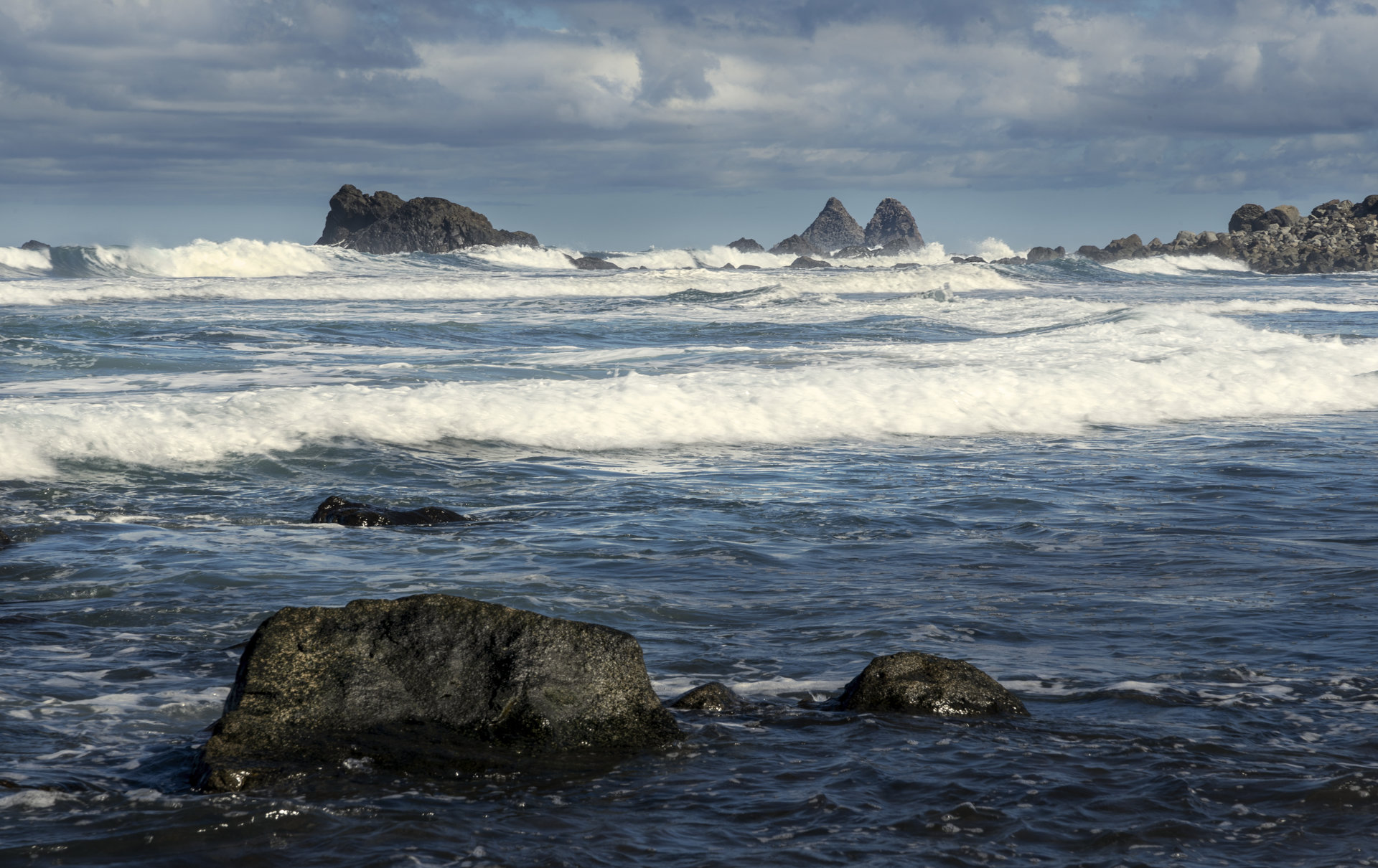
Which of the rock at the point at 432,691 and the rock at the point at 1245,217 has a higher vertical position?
the rock at the point at 1245,217

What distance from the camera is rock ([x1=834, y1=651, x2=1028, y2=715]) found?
13.4 ft

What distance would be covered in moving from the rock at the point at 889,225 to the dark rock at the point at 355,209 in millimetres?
80503

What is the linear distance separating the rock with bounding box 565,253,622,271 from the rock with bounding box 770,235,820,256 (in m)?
50.1

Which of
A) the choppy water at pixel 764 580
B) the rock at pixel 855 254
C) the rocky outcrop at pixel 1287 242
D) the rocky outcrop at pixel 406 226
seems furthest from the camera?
the rock at pixel 855 254

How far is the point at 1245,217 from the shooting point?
92.3 m

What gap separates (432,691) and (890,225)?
15544cm

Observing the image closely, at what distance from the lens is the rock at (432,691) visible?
3.59 metres

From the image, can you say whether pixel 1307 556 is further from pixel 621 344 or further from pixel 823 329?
pixel 823 329

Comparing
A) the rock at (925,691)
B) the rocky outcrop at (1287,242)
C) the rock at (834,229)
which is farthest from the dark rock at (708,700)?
the rock at (834,229)

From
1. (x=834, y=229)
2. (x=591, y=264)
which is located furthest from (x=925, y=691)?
(x=834, y=229)

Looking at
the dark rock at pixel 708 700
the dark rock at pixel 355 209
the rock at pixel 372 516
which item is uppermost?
the dark rock at pixel 355 209

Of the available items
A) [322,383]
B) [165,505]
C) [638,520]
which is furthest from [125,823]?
[322,383]

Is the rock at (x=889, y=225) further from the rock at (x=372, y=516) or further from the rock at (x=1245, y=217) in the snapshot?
the rock at (x=372, y=516)

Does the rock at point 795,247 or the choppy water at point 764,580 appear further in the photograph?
the rock at point 795,247
